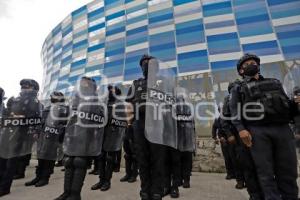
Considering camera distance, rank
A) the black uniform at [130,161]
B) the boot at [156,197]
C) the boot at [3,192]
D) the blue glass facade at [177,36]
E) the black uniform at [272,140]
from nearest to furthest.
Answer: the black uniform at [272,140]
the boot at [156,197]
the boot at [3,192]
the black uniform at [130,161]
the blue glass facade at [177,36]

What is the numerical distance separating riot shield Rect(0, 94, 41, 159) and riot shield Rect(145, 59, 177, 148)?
215 centimetres

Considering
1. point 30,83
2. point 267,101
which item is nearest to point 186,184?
point 267,101

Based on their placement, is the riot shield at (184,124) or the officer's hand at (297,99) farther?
the riot shield at (184,124)

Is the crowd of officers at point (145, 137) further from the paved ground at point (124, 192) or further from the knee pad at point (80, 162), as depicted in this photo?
the paved ground at point (124, 192)

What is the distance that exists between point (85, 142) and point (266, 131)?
1.84 meters

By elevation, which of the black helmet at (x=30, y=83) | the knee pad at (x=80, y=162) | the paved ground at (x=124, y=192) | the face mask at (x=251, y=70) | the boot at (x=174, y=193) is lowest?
the paved ground at (x=124, y=192)

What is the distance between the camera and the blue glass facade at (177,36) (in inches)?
512

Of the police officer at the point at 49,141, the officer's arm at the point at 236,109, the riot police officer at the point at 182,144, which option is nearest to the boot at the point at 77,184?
the riot police officer at the point at 182,144

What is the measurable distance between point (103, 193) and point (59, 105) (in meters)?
1.61

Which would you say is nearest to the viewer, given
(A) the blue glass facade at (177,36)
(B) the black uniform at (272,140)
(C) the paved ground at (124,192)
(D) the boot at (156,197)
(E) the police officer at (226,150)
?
(B) the black uniform at (272,140)

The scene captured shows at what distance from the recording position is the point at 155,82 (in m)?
2.50

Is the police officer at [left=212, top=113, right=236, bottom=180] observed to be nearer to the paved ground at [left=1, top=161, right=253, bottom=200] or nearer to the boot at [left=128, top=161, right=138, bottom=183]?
the paved ground at [left=1, top=161, right=253, bottom=200]

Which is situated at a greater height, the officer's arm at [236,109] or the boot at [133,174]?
the officer's arm at [236,109]

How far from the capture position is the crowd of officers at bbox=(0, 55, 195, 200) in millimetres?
2477
